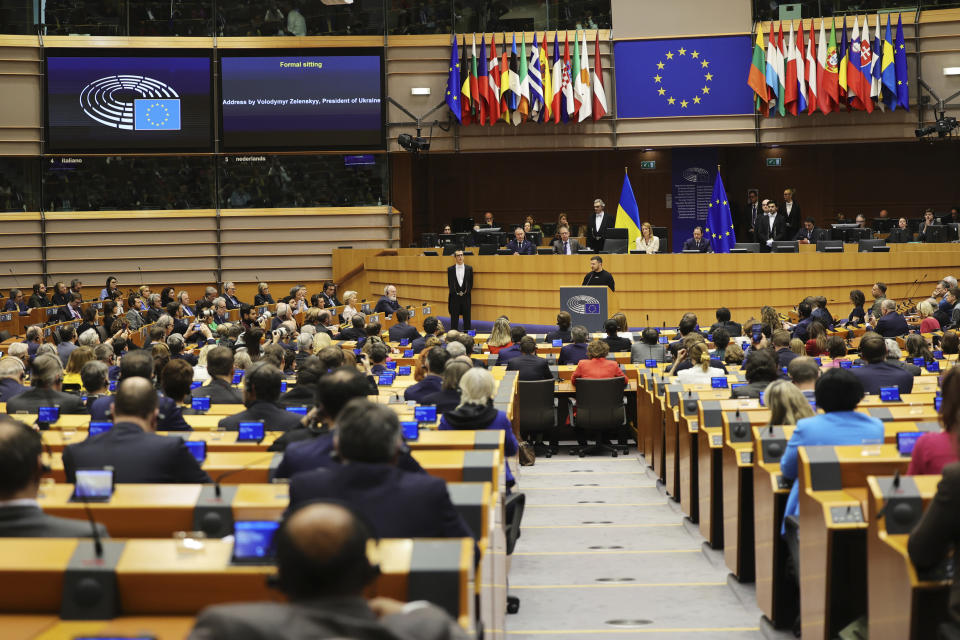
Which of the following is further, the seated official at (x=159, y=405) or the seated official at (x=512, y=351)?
the seated official at (x=512, y=351)

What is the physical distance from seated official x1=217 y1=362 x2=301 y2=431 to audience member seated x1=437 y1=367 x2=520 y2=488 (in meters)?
0.84

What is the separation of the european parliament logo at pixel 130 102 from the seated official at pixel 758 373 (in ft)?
52.0

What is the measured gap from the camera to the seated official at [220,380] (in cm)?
696

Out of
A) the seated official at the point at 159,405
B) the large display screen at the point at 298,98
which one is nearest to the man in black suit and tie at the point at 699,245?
the large display screen at the point at 298,98

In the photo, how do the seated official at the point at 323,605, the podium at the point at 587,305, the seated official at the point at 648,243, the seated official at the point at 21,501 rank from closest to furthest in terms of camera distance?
the seated official at the point at 323,605
the seated official at the point at 21,501
the podium at the point at 587,305
the seated official at the point at 648,243

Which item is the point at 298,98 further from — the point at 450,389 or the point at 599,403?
the point at 450,389

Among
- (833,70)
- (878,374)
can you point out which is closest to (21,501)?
Result: (878,374)

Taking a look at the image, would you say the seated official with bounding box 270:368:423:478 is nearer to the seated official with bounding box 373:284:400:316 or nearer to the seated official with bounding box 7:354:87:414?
the seated official with bounding box 7:354:87:414

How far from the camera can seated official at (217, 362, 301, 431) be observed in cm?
545

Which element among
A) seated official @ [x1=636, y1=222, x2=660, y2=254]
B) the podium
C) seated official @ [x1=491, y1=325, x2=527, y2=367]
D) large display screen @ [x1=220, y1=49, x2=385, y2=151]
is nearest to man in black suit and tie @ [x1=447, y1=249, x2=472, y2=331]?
the podium

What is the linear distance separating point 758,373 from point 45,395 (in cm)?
439

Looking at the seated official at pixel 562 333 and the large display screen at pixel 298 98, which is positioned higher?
the large display screen at pixel 298 98

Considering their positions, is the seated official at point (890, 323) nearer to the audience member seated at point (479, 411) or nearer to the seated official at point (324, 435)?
the audience member seated at point (479, 411)

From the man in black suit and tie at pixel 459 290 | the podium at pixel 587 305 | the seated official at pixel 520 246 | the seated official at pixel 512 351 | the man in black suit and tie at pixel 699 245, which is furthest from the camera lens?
the seated official at pixel 520 246
